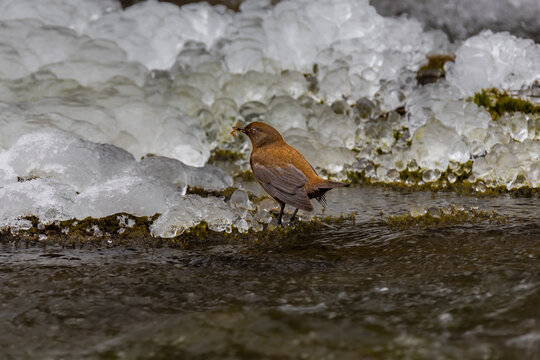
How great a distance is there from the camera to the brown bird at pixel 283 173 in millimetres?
3820

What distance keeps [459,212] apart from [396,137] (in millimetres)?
2409

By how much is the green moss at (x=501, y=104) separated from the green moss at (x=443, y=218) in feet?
8.84

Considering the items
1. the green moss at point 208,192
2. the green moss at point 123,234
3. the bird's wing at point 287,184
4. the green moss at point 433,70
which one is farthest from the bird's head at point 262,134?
the green moss at point 433,70

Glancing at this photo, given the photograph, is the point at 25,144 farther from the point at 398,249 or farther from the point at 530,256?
the point at 530,256

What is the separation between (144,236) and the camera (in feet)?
13.3

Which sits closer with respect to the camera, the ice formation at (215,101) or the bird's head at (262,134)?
the bird's head at (262,134)

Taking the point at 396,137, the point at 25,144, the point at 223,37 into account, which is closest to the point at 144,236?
the point at 25,144

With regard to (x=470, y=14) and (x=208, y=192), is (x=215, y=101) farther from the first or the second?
(x=470, y=14)

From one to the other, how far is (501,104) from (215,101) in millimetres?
3253

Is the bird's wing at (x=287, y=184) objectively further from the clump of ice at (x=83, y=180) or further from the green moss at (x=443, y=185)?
the green moss at (x=443, y=185)

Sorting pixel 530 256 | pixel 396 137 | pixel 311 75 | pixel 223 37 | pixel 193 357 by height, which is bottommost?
pixel 193 357

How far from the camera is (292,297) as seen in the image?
2.81 metres

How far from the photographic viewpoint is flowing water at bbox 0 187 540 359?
229 cm

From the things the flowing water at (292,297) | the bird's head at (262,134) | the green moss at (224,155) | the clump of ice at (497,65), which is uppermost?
the clump of ice at (497,65)
